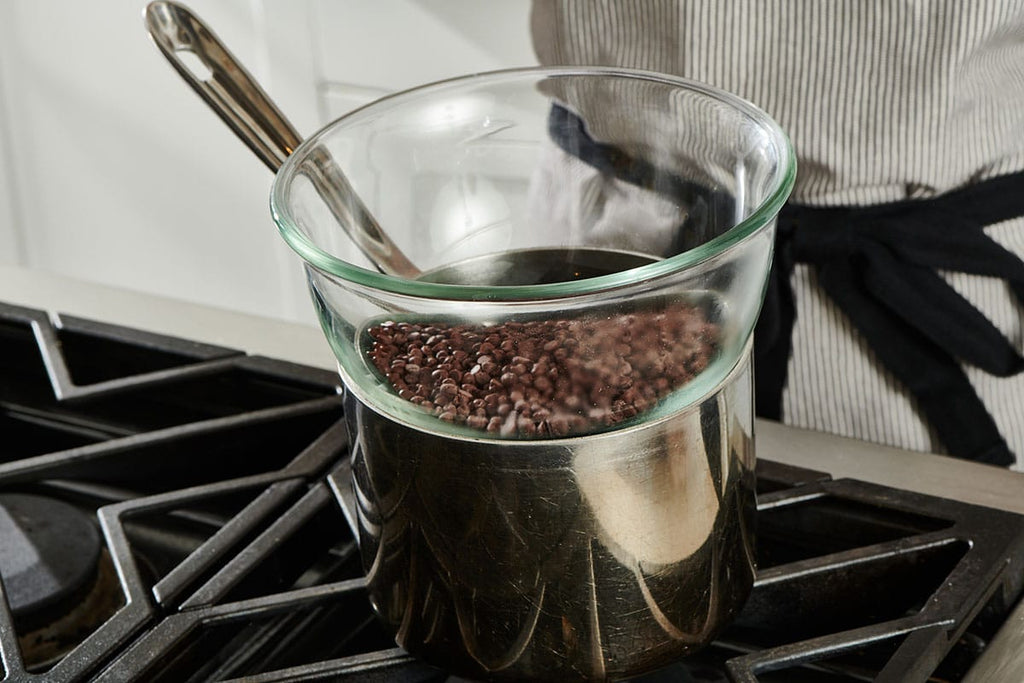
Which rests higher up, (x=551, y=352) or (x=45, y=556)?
(x=551, y=352)

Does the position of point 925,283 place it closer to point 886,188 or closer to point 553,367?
point 886,188

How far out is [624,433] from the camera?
0.33 meters

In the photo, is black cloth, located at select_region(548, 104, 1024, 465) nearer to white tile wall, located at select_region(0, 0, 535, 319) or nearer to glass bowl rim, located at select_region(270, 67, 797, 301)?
glass bowl rim, located at select_region(270, 67, 797, 301)

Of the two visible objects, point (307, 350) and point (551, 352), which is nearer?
point (551, 352)

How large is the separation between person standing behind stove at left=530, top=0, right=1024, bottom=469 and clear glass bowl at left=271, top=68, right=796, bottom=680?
0.26m

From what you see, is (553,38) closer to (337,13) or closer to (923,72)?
(923,72)

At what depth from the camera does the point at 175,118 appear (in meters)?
1.68

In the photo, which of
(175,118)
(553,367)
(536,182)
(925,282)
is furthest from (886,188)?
(175,118)

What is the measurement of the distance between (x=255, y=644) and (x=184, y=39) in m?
0.25

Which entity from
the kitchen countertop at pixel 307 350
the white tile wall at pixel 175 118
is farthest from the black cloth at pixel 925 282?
the white tile wall at pixel 175 118

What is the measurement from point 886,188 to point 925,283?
0.06 meters

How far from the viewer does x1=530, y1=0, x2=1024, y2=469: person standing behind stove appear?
2.08 feet

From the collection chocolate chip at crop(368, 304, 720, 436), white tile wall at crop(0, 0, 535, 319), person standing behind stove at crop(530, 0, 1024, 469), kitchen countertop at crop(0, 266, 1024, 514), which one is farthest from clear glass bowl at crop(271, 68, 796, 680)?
white tile wall at crop(0, 0, 535, 319)

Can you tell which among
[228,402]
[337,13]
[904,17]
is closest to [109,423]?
[228,402]
